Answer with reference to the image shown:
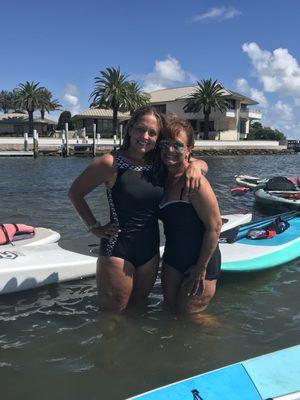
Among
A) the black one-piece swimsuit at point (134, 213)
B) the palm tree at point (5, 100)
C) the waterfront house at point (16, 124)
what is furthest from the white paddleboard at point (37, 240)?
the palm tree at point (5, 100)

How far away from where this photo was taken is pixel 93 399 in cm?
378

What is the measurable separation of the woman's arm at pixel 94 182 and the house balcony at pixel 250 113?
68742 millimetres

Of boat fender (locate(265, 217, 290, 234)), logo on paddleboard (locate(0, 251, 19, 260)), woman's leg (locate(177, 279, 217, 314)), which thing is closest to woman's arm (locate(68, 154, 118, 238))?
woman's leg (locate(177, 279, 217, 314))

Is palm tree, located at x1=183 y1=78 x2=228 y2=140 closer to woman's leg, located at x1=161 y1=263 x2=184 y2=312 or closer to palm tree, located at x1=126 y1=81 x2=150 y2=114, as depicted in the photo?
palm tree, located at x1=126 y1=81 x2=150 y2=114

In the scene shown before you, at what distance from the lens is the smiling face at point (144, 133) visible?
12.0 feet

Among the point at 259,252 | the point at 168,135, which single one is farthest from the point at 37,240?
the point at 168,135

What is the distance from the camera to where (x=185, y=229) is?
3840 mm

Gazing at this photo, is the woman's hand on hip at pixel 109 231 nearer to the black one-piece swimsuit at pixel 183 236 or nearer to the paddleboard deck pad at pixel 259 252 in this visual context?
the black one-piece swimsuit at pixel 183 236

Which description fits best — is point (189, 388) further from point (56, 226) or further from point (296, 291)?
point (56, 226)

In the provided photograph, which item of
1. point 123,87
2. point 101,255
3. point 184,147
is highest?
point 123,87

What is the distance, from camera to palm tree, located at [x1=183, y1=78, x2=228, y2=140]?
62656 millimetres

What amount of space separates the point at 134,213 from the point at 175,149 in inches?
25.7

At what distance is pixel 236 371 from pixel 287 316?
244cm

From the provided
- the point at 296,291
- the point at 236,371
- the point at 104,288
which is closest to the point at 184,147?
the point at 104,288
